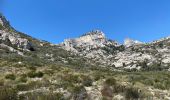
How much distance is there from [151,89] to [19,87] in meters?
8.59

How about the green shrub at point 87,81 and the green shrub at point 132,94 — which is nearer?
the green shrub at point 132,94

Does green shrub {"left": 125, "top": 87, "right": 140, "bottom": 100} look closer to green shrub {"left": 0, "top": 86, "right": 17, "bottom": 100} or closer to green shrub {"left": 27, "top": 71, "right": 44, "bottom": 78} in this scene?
green shrub {"left": 0, "top": 86, "right": 17, "bottom": 100}

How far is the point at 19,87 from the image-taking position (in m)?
20.8

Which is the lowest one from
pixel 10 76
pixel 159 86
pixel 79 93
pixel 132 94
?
pixel 79 93

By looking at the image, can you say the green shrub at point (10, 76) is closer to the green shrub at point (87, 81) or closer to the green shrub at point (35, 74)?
the green shrub at point (35, 74)

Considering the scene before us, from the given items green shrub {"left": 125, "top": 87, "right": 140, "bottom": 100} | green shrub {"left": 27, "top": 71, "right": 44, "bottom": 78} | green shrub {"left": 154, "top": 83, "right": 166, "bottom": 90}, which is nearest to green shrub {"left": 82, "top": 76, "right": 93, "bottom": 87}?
green shrub {"left": 125, "top": 87, "right": 140, "bottom": 100}

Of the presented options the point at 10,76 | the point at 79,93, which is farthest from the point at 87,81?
the point at 10,76

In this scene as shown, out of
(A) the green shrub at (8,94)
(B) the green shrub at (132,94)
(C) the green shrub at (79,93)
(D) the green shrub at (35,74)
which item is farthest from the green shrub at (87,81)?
(A) the green shrub at (8,94)

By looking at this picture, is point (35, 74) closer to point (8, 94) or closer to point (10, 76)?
point (10, 76)

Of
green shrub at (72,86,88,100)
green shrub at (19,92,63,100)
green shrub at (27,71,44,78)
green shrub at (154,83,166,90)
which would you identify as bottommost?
green shrub at (19,92,63,100)

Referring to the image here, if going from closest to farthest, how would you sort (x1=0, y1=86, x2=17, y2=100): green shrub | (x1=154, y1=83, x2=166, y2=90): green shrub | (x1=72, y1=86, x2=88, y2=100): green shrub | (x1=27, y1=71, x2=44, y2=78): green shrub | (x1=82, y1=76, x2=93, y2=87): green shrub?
(x1=0, y1=86, x2=17, y2=100): green shrub, (x1=72, y1=86, x2=88, y2=100): green shrub, (x1=82, y1=76, x2=93, y2=87): green shrub, (x1=154, y1=83, x2=166, y2=90): green shrub, (x1=27, y1=71, x2=44, y2=78): green shrub

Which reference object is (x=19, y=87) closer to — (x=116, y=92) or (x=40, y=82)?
(x=40, y=82)

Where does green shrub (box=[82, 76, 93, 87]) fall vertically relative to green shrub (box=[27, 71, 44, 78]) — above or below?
below

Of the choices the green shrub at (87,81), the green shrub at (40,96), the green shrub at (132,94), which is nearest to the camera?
the green shrub at (40,96)
